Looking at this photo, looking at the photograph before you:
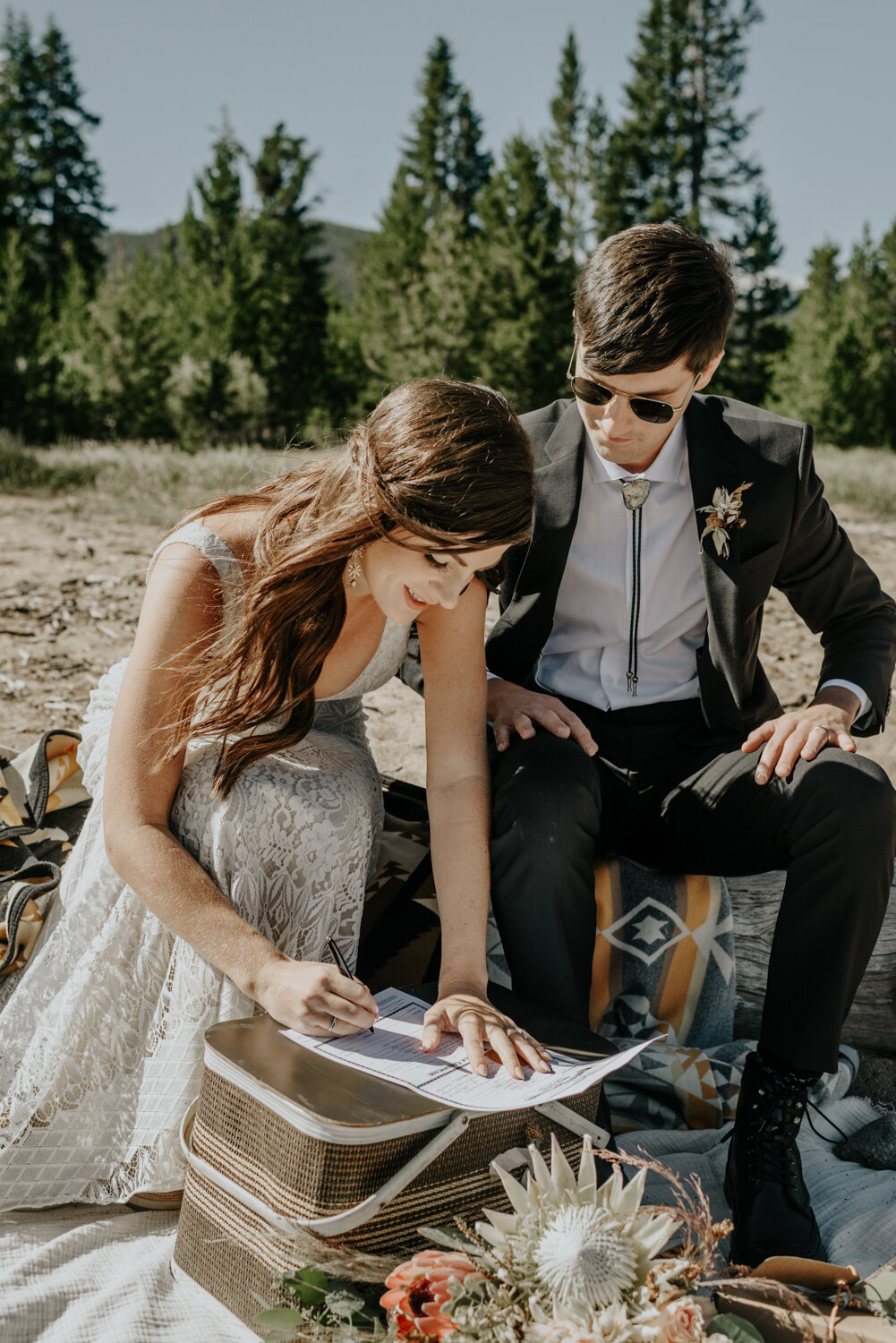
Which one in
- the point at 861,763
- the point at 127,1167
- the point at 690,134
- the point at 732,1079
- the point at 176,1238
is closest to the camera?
the point at 176,1238

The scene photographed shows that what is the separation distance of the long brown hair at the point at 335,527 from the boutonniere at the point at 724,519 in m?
0.75

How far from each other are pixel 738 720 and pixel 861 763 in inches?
17.6

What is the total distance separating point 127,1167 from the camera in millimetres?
1956

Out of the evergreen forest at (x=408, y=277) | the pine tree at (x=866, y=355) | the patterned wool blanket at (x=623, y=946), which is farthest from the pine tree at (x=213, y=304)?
the patterned wool blanket at (x=623, y=946)

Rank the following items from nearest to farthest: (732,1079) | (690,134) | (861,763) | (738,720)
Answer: (861,763)
(732,1079)
(738,720)
(690,134)

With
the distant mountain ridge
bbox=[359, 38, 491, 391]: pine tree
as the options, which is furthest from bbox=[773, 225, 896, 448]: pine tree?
the distant mountain ridge

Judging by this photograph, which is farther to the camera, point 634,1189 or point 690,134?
point 690,134

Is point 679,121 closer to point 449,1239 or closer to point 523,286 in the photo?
point 523,286

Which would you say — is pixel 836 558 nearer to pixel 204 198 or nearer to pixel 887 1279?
pixel 887 1279

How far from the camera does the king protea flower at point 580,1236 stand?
114cm

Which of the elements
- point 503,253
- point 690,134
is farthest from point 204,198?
point 690,134

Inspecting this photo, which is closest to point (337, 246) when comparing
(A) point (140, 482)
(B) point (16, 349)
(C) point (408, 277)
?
(C) point (408, 277)

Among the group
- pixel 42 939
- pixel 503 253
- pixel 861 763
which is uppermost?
pixel 503 253

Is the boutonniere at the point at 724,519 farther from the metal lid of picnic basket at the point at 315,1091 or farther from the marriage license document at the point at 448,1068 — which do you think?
the metal lid of picnic basket at the point at 315,1091
